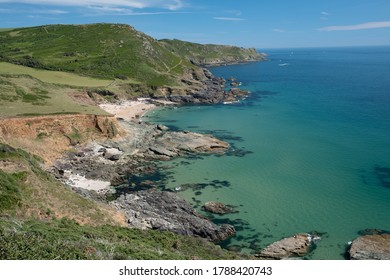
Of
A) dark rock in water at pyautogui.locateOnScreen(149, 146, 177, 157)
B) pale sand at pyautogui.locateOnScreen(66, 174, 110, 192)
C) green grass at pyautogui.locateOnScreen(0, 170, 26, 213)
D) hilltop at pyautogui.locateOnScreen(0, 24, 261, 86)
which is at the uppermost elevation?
hilltop at pyautogui.locateOnScreen(0, 24, 261, 86)

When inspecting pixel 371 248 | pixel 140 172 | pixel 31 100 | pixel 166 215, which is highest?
pixel 31 100

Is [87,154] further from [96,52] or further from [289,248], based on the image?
[96,52]

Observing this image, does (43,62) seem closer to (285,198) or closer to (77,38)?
(77,38)

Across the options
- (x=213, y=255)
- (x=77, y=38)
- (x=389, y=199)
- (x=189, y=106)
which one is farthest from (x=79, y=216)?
(x=77, y=38)

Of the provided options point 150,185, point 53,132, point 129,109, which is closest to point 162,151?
point 150,185

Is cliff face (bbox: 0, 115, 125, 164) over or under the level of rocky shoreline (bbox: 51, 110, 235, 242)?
over

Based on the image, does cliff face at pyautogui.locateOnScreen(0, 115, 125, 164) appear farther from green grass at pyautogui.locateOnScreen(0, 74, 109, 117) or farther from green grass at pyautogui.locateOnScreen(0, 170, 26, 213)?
green grass at pyautogui.locateOnScreen(0, 170, 26, 213)

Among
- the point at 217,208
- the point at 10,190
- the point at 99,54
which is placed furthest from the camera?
the point at 99,54

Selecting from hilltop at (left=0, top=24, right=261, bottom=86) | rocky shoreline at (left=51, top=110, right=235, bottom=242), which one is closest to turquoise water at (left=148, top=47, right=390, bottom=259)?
rocky shoreline at (left=51, top=110, right=235, bottom=242)
